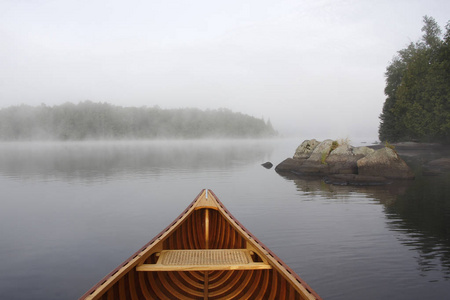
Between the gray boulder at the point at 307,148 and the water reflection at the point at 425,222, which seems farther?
the gray boulder at the point at 307,148

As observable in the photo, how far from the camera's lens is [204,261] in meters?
6.28

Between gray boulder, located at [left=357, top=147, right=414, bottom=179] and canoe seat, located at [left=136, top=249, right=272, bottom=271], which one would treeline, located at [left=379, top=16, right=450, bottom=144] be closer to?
gray boulder, located at [left=357, top=147, right=414, bottom=179]

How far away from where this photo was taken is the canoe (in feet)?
16.4

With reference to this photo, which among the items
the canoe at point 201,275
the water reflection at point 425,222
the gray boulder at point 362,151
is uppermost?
the gray boulder at point 362,151

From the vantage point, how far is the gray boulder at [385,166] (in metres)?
26.0

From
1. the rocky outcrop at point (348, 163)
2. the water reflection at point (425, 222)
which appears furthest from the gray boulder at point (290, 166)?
the water reflection at point (425, 222)

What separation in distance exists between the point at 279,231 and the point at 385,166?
17.6 meters

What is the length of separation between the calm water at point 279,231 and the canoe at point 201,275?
7.81 ft

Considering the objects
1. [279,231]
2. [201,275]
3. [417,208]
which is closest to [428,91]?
[417,208]

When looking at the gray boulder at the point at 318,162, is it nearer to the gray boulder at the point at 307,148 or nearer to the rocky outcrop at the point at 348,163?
the rocky outcrop at the point at 348,163

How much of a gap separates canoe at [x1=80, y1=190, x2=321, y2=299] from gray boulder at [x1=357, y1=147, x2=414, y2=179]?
71.3 feet

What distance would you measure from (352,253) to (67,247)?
9498 mm

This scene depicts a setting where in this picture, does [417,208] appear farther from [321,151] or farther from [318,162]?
[321,151]

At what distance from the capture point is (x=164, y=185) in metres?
26.7
